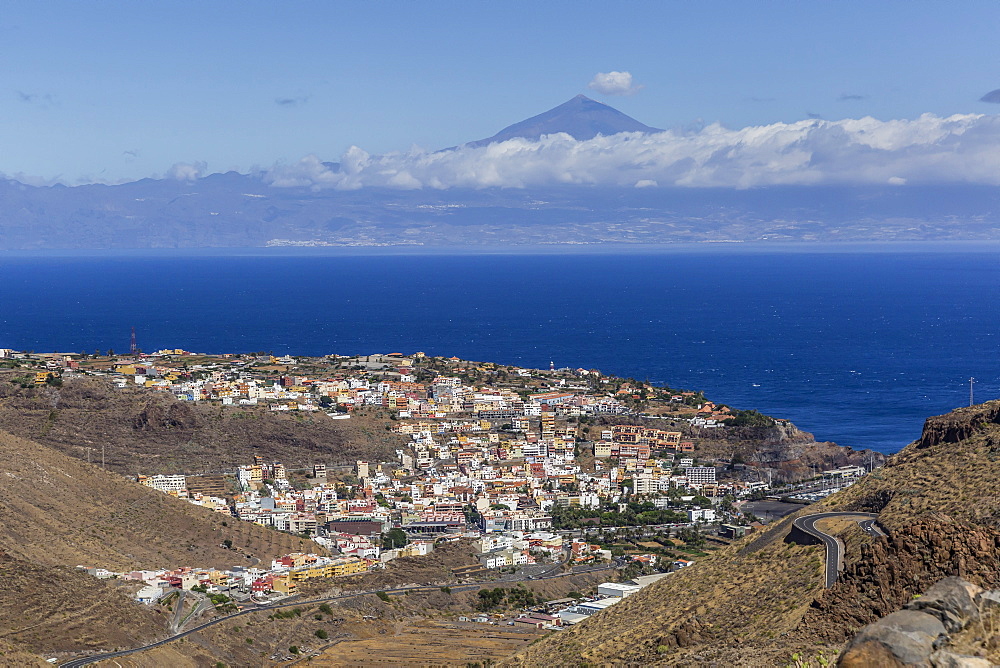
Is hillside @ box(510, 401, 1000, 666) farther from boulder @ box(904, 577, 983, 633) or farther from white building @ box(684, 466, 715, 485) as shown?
white building @ box(684, 466, 715, 485)

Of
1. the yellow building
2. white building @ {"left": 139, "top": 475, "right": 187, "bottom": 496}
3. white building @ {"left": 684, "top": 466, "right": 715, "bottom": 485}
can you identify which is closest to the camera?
the yellow building

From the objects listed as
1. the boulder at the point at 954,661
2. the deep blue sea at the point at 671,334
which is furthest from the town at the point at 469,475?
the boulder at the point at 954,661

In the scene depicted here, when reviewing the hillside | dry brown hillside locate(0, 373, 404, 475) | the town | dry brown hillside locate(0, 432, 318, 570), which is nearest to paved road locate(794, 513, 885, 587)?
the hillside

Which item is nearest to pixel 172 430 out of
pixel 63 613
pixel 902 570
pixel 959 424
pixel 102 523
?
pixel 102 523

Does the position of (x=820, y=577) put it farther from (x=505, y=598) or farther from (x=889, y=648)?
(x=505, y=598)

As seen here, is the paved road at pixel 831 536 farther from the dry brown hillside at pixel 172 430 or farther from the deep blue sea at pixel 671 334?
the dry brown hillside at pixel 172 430

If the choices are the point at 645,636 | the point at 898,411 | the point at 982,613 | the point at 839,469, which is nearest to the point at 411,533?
the point at 839,469
